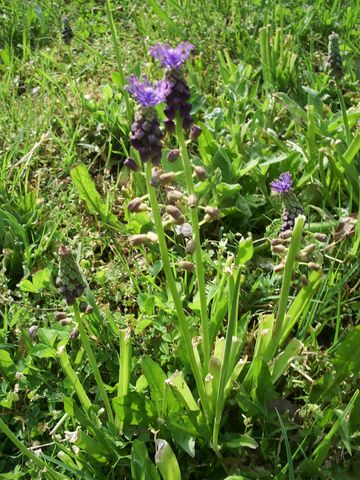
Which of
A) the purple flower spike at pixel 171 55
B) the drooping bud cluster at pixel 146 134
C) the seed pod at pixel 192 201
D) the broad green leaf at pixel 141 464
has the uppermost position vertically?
the purple flower spike at pixel 171 55

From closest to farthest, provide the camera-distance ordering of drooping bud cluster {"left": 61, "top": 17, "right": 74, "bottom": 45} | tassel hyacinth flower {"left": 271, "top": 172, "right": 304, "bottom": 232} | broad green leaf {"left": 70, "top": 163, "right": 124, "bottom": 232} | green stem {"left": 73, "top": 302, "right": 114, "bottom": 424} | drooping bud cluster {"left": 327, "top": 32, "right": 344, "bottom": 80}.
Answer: green stem {"left": 73, "top": 302, "right": 114, "bottom": 424}, tassel hyacinth flower {"left": 271, "top": 172, "right": 304, "bottom": 232}, drooping bud cluster {"left": 327, "top": 32, "right": 344, "bottom": 80}, broad green leaf {"left": 70, "top": 163, "right": 124, "bottom": 232}, drooping bud cluster {"left": 61, "top": 17, "right": 74, "bottom": 45}

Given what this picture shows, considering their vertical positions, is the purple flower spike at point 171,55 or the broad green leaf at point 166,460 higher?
the purple flower spike at point 171,55

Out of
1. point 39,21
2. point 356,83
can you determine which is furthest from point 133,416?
point 39,21

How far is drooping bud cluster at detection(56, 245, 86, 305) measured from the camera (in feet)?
5.72

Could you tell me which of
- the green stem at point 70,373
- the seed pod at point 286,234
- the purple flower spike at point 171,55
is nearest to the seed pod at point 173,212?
the purple flower spike at point 171,55

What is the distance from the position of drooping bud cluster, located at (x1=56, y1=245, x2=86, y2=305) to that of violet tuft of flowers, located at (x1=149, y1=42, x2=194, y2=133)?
488 mm

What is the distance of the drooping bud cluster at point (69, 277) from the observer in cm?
174

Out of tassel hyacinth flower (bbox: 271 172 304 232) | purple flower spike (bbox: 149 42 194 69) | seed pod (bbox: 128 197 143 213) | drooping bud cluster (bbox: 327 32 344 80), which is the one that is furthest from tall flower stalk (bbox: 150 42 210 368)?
drooping bud cluster (bbox: 327 32 344 80)

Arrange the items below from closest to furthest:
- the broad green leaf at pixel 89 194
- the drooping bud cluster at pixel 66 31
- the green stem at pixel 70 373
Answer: the green stem at pixel 70 373, the broad green leaf at pixel 89 194, the drooping bud cluster at pixel 66 31

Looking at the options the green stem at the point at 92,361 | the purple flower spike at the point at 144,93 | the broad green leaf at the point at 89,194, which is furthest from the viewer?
the broad green leaf at the point at 89,194

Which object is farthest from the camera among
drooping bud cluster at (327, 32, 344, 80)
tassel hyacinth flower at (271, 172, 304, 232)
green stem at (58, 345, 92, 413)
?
drooping bud cluster at (327, 32, 344, 80)

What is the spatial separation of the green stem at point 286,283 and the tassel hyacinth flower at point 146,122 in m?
0.46

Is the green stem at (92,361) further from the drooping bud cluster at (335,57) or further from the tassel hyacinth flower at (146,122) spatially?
the drooping bud cluster at (335,57)

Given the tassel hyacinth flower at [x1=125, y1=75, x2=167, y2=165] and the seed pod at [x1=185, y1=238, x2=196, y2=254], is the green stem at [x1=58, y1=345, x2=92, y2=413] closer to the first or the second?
the seed pod at [x1=185, y1=238, x2=196, y2=254]
